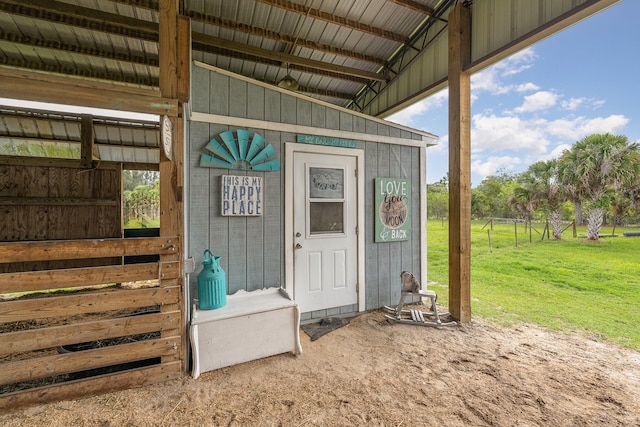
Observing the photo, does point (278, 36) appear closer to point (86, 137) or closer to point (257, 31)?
point (257, 31)

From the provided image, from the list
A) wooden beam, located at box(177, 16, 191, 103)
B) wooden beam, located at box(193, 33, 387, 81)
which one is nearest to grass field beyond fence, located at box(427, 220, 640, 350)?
wooden beam, located at box(193, 33, 387, 81)

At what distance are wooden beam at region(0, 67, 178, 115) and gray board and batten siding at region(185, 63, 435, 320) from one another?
630 millimetres

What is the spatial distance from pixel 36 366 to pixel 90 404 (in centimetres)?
44

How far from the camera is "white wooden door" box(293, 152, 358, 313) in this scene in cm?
309

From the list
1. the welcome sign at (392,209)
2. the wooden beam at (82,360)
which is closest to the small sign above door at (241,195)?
the wooden beam at (82,360)

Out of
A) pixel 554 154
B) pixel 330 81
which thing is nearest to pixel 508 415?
pixel 330 81

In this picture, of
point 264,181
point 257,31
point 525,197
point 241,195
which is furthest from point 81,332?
point 525,197

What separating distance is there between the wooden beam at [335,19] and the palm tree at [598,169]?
7.83 m

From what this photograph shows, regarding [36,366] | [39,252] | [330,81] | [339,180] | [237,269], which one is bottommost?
[36,366]

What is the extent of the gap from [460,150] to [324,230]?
1892 mm

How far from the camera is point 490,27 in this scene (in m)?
2.85

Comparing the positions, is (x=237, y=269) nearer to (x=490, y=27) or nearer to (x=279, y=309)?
(x=279, y=309)

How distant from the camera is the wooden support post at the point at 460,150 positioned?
305 centimetres

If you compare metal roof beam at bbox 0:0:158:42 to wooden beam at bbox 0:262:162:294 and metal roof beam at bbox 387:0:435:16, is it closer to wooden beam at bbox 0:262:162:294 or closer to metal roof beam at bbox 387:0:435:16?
wooden beam at bbox 0:262:162:294
